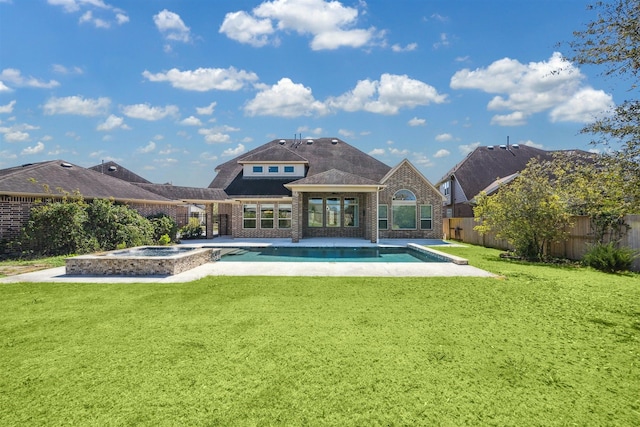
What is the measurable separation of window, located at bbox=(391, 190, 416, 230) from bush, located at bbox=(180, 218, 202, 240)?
15117mm

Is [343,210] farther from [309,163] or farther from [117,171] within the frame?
[117,171]

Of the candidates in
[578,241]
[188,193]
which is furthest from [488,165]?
[188,193]

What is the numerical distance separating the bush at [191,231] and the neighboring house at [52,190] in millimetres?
2582

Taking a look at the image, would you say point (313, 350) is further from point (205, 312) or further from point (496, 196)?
point (496, 196)

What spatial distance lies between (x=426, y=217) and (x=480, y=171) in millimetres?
11215

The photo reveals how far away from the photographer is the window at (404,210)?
2486cm

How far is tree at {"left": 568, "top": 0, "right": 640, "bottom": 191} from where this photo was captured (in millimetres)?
6418

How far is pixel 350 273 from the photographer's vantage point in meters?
11.0

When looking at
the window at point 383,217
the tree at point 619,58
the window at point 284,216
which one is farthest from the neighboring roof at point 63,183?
the tree at point 619,58

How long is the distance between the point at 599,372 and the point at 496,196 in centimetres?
1241

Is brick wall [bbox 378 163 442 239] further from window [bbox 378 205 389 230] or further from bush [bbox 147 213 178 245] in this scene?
bush [bbox 147 213 178 245]

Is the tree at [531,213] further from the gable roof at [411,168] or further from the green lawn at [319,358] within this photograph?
the gable roof at [411,168]

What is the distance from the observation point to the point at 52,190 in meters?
15.3

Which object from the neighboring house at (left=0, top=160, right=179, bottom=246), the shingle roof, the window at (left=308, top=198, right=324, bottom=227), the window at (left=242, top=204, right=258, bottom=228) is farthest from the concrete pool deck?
the window at (left=308, top=198, right=324, bottom=227)
